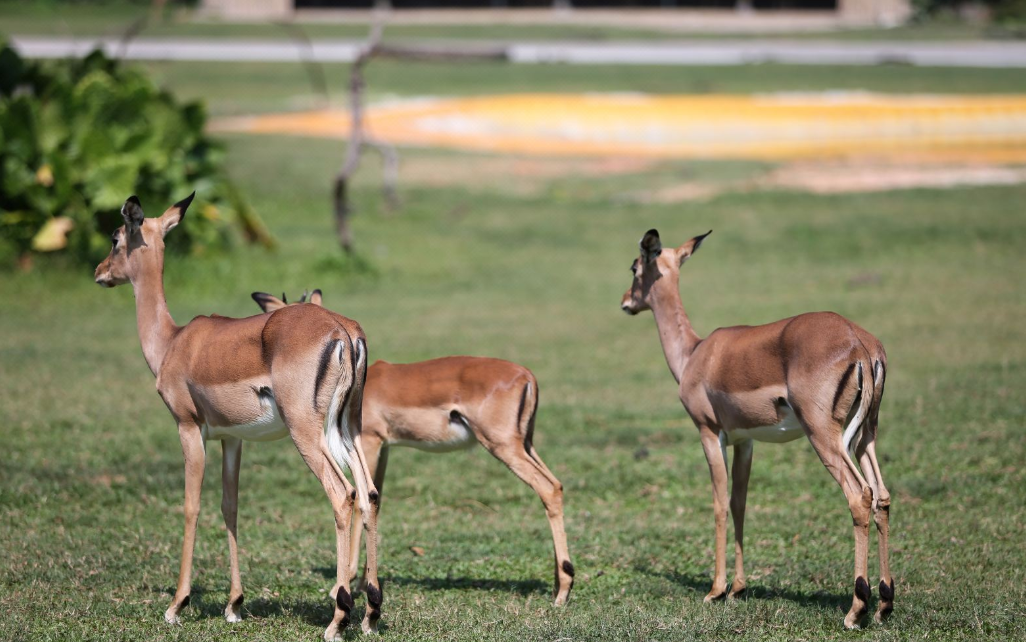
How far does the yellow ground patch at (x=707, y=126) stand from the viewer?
1214 inches

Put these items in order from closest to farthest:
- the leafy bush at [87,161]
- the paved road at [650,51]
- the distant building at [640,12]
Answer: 1. the leafy bush at [87,161]
2. the paved road at [650,51]
3. the distant building at [640,12]

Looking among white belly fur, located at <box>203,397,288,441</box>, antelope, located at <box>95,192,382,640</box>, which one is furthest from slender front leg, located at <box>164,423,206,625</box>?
white belly fur, located at <box>203,397,288,441</box>

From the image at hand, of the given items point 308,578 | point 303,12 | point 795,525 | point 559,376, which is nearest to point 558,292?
point 559,376

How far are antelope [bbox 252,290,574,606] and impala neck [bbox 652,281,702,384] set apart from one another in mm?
891

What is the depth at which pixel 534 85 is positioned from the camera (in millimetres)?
43250

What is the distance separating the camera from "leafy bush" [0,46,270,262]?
17.0 m

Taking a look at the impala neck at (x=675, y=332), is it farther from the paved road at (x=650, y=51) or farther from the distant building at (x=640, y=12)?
the distant building at (x=640, y=12)

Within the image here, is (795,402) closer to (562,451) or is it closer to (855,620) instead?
(855,620)

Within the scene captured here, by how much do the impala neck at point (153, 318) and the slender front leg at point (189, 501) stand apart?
0.52 metres

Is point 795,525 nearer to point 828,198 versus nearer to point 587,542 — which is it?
point 587,542

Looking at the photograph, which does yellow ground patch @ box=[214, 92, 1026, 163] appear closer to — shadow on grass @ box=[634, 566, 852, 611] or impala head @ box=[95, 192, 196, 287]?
shadow on grass @ box=[634, 566, 852, 611]

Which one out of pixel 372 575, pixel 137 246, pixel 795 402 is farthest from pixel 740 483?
pixel 137 246

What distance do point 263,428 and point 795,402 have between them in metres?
2.70

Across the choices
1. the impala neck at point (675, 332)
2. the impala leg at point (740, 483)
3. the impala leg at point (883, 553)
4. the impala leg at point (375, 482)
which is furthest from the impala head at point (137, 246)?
the impala leg at point (883, 553)
